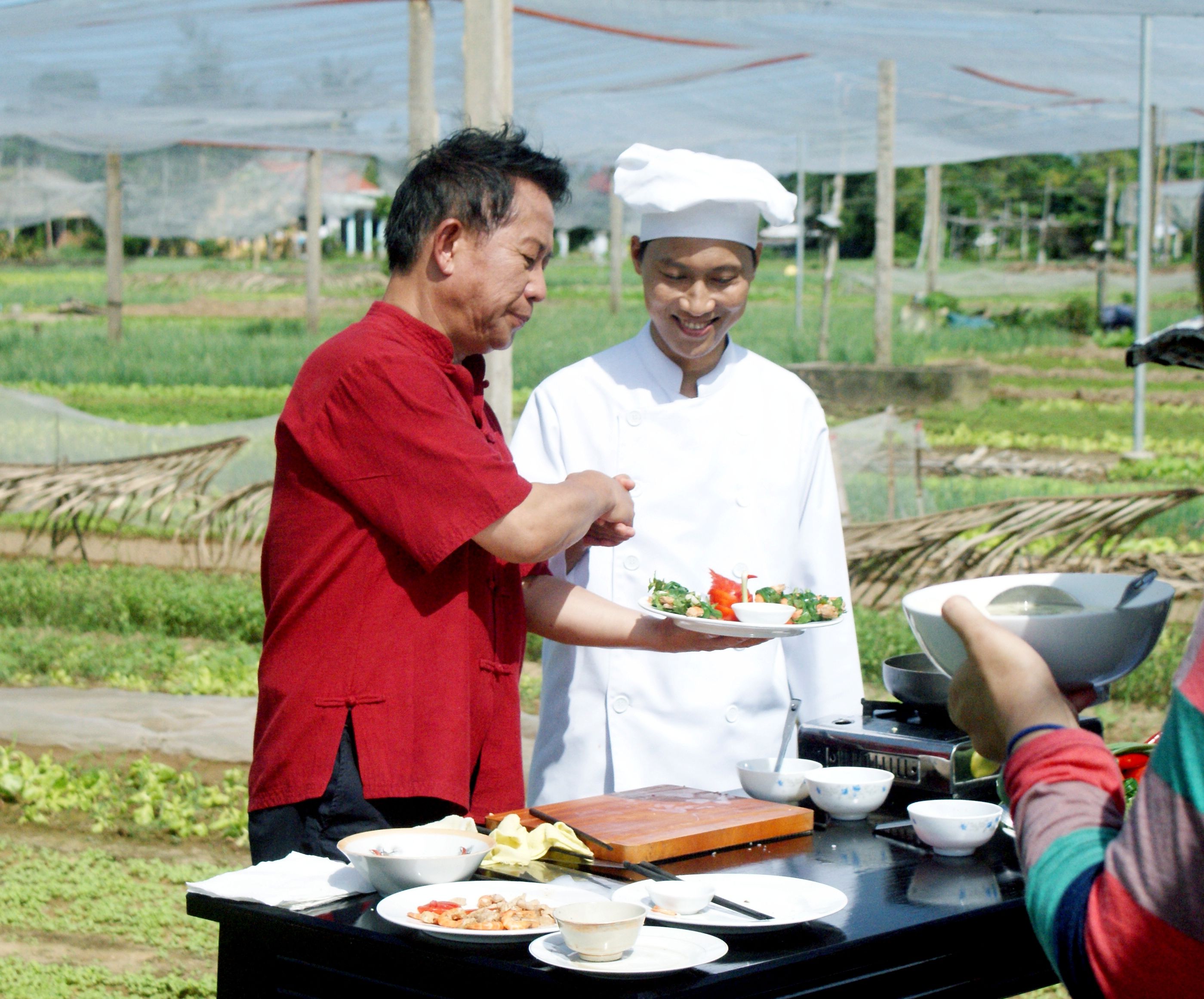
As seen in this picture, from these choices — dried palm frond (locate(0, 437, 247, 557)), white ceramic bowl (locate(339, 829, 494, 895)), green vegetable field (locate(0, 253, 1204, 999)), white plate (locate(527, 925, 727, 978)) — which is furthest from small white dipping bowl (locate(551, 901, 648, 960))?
dried palm frond (locate(0, 437, 247, 557))

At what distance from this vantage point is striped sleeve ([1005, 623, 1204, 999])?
1.00m

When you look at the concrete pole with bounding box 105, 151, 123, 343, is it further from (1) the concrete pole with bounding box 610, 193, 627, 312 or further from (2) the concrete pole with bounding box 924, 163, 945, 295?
(2) the concrete pole with bounding box 924, 163, 945, 295

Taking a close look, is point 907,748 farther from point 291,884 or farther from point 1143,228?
point 1143,228

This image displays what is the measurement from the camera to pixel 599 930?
1377 mm

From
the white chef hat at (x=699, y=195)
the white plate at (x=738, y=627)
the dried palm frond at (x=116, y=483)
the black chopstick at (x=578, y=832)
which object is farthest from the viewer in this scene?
the dried palm frond at (x=116, y=483)

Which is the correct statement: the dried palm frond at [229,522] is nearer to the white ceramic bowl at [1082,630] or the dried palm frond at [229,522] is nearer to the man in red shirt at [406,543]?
the man in red shirt at [406,543]

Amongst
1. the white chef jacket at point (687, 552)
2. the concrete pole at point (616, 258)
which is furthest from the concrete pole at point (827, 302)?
the white chef jacket at point (687, 552)

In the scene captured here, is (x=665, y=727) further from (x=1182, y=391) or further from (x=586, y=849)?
(x=1182, y=391)

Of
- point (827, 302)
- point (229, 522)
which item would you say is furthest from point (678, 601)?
point (827, 302)

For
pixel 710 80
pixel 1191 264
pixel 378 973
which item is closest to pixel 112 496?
pixel 710 80

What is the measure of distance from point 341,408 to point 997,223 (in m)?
28.0

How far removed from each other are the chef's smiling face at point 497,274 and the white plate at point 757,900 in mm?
802

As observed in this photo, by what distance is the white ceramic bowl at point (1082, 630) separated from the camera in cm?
140

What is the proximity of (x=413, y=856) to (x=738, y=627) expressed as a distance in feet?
1.94
